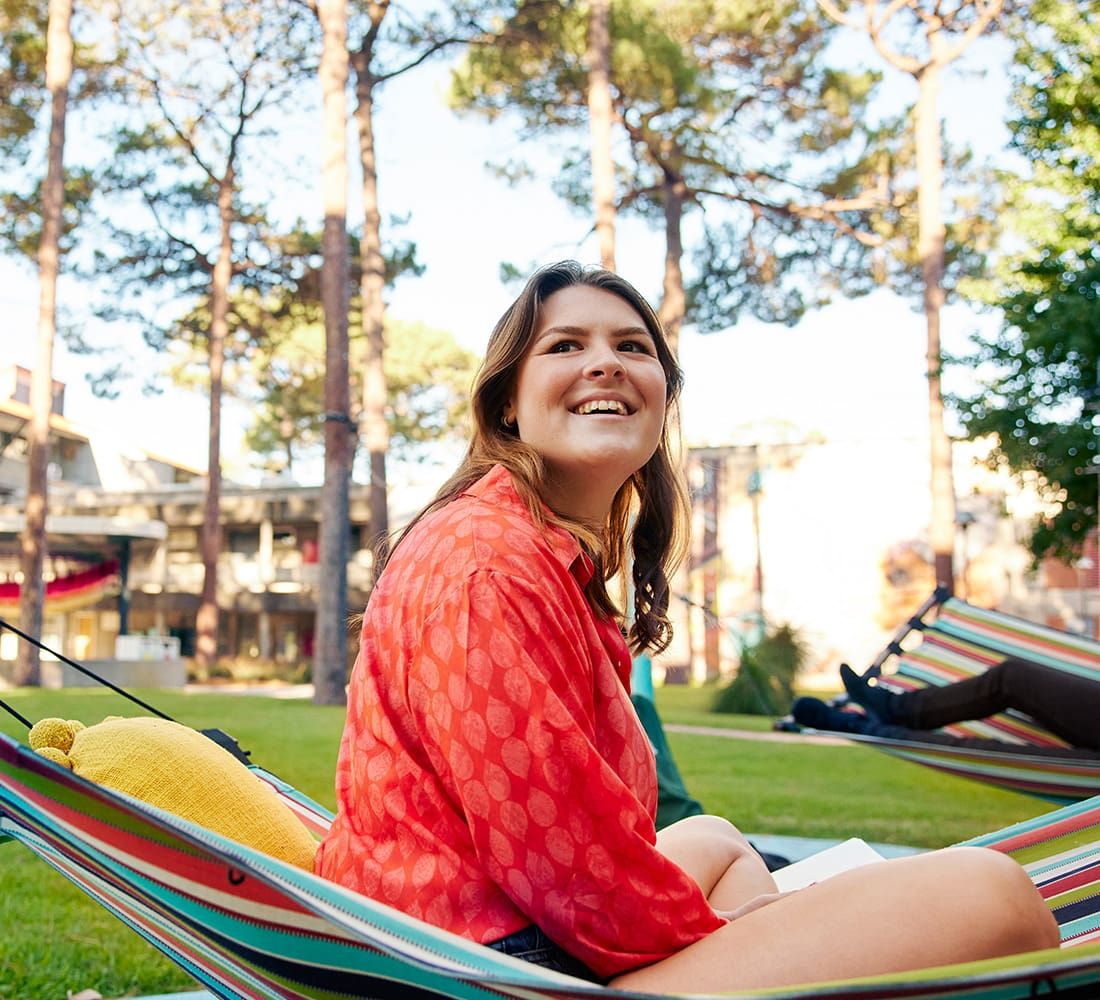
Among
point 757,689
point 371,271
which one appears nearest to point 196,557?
point 371,271

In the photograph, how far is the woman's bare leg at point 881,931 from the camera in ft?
3.53

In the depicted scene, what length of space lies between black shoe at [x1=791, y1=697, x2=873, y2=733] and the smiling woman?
3.47 m

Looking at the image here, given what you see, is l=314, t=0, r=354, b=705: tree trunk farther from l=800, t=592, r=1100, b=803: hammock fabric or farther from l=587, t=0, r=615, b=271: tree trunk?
l=800, t=592, r=1100, b=803: hammock fabric

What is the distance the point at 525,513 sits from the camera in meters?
1.26

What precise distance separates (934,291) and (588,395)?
39.5ft

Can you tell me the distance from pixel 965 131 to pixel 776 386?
17.5 m

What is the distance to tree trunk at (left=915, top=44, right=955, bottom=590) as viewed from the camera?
12.0 m

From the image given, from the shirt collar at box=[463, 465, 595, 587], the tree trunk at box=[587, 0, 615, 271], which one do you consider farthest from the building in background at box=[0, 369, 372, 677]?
the shirt collar at box=[463, 465, 595, 587]

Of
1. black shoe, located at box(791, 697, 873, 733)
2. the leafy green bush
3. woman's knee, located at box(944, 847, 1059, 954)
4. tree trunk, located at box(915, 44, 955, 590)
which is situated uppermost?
tree trunk, located at box(915, 44, 955, 590)

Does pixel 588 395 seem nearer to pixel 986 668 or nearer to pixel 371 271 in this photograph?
pixel 986 668

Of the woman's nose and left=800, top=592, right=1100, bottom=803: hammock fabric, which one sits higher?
the woman's nose

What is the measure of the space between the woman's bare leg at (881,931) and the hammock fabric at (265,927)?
0.22 ft

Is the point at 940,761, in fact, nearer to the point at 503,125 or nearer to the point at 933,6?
the point at 933,6

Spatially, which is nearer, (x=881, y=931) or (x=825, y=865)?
(x=881, y=931)
